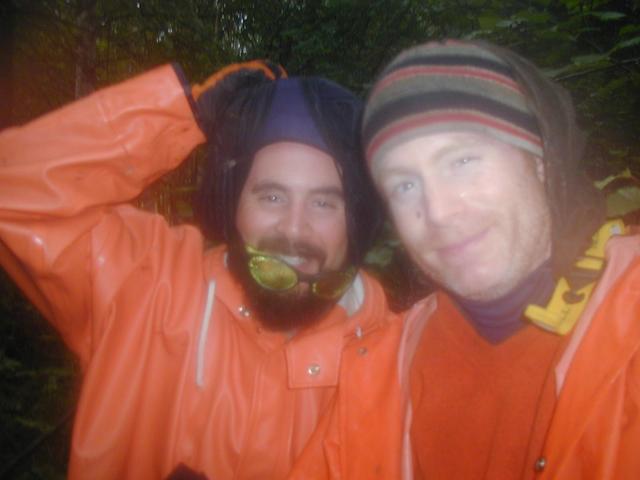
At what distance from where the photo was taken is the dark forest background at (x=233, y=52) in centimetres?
263

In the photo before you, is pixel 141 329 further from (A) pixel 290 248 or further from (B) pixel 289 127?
(B) pixel 289 127

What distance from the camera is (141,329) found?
2031mm

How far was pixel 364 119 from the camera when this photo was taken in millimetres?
2219

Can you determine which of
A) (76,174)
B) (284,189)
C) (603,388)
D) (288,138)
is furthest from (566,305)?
(76,174)

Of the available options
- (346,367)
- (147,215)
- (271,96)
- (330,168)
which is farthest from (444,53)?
(147,215)

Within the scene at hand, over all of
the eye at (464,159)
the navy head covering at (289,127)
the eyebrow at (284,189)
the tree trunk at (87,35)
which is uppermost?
the tree trunk at (87,35)

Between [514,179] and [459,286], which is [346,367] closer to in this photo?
[459,286]

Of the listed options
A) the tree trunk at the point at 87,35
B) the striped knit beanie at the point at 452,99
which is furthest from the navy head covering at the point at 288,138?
the tree trunk at the point at 87,35

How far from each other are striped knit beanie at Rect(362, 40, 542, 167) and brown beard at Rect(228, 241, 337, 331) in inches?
31.9

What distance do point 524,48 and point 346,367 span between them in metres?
2.25

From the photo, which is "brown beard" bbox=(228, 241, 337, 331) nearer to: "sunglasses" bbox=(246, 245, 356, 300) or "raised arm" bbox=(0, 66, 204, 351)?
"sunglasses" bbox=(246, 245, 356, 300)

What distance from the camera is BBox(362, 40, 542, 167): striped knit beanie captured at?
1866 mm

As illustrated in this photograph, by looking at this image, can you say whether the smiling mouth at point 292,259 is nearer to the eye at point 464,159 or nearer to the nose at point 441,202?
the nose at point 441,202

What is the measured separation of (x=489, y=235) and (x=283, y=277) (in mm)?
1096
